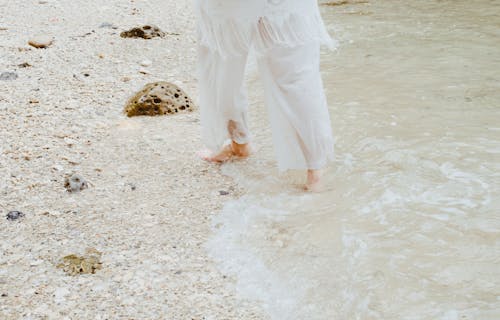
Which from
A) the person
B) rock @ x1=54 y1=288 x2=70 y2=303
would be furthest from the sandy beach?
the person

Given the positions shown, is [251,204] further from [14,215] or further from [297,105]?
[14,215]

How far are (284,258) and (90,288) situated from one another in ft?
2.54

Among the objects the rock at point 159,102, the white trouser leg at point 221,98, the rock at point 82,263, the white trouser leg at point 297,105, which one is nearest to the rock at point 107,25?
the rock at point 159,102

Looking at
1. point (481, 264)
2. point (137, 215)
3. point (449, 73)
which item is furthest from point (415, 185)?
point (449, 73)

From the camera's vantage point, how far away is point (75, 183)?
299 centimetres

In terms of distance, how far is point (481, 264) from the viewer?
7.75 ft

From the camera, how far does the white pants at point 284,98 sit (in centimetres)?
267

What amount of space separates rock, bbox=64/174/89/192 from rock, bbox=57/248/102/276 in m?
0.60

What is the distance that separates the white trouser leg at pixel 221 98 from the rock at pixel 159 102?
96 cm

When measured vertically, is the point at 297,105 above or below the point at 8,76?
above

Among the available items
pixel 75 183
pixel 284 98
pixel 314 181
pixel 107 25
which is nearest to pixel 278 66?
pixel 284 98

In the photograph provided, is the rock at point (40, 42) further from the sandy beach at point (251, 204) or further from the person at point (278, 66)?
the person at point (278, 66)

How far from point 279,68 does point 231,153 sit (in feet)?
2.78

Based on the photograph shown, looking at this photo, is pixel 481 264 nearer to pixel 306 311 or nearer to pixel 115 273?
pixel 306 311
